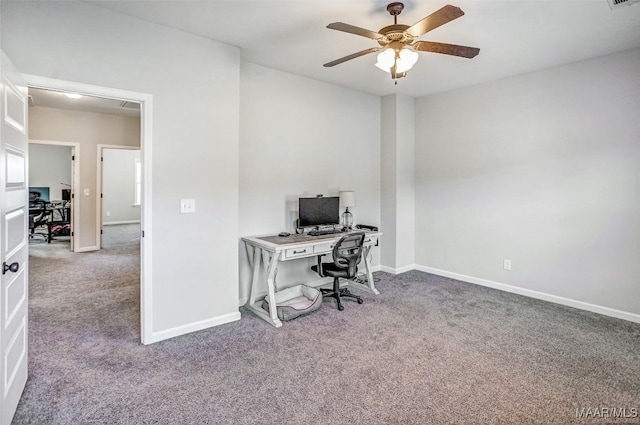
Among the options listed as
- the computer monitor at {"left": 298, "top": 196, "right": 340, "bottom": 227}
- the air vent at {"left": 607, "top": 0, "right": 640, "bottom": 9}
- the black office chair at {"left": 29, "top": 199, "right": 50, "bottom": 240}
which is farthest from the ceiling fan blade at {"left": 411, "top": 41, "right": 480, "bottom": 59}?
the black office chair at {"left": 29, "top": 199, "right": 50, "bottom": 240}

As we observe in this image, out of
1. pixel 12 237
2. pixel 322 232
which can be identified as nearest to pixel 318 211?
pixel 322 232

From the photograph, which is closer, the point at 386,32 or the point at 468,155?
the point at 386,32

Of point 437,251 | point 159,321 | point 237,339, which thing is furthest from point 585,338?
point 159,321

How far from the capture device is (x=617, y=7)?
8.16 ft

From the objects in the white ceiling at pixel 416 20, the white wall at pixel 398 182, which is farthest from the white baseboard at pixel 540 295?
the white ceiling at pixel 416 20

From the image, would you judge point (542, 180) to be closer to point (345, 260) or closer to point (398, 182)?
point (398, 182)

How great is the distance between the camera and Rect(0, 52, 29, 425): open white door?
1715 millimetres

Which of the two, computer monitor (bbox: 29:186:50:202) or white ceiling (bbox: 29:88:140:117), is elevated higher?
white ceiling (bbox: 29:88:140:117)

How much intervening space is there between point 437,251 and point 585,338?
2.17 m

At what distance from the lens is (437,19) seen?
2.07 metres

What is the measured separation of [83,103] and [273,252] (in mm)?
4759

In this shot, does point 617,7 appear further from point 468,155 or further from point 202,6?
point 202,6

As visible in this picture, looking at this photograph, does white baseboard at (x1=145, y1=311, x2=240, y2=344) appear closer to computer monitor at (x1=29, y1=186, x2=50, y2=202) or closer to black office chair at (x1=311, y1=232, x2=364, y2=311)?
black office chair at (x1=311, y1=232, x2=364, y2=311)

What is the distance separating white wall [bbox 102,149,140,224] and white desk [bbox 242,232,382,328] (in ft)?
28.0
